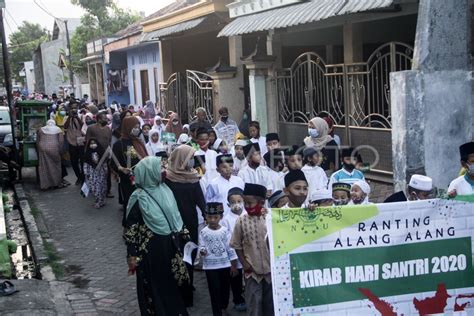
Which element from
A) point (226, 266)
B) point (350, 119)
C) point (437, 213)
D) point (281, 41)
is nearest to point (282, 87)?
point (281, 41)

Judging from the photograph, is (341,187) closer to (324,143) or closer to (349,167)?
(349,167)

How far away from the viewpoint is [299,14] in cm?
1029

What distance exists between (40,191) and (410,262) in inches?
403

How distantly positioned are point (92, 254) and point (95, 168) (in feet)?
9.48

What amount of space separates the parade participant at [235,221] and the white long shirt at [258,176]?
111 centimetres

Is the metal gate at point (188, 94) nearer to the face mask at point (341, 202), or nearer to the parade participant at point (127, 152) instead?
the parade participant at point (127, 152)

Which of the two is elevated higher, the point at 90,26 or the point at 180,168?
the point at 90,26

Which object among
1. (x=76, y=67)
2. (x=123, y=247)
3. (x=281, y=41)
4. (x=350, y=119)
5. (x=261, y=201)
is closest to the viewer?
(x=261, y=201)

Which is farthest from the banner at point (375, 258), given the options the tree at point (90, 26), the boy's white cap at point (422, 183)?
the tree at point (90, 26)

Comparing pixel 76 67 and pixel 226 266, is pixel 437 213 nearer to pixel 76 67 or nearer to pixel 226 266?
pixel 226 266

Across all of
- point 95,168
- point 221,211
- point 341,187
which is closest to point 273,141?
point 341,187

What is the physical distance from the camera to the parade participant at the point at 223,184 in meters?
6.48

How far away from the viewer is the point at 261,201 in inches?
198

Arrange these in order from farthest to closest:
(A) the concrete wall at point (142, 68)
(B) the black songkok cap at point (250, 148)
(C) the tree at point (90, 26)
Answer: (C) the tree at point (90, 26) < (A) the concrete wall at point (142, 68) < (B) the black songkok cap at point (250, 148)
